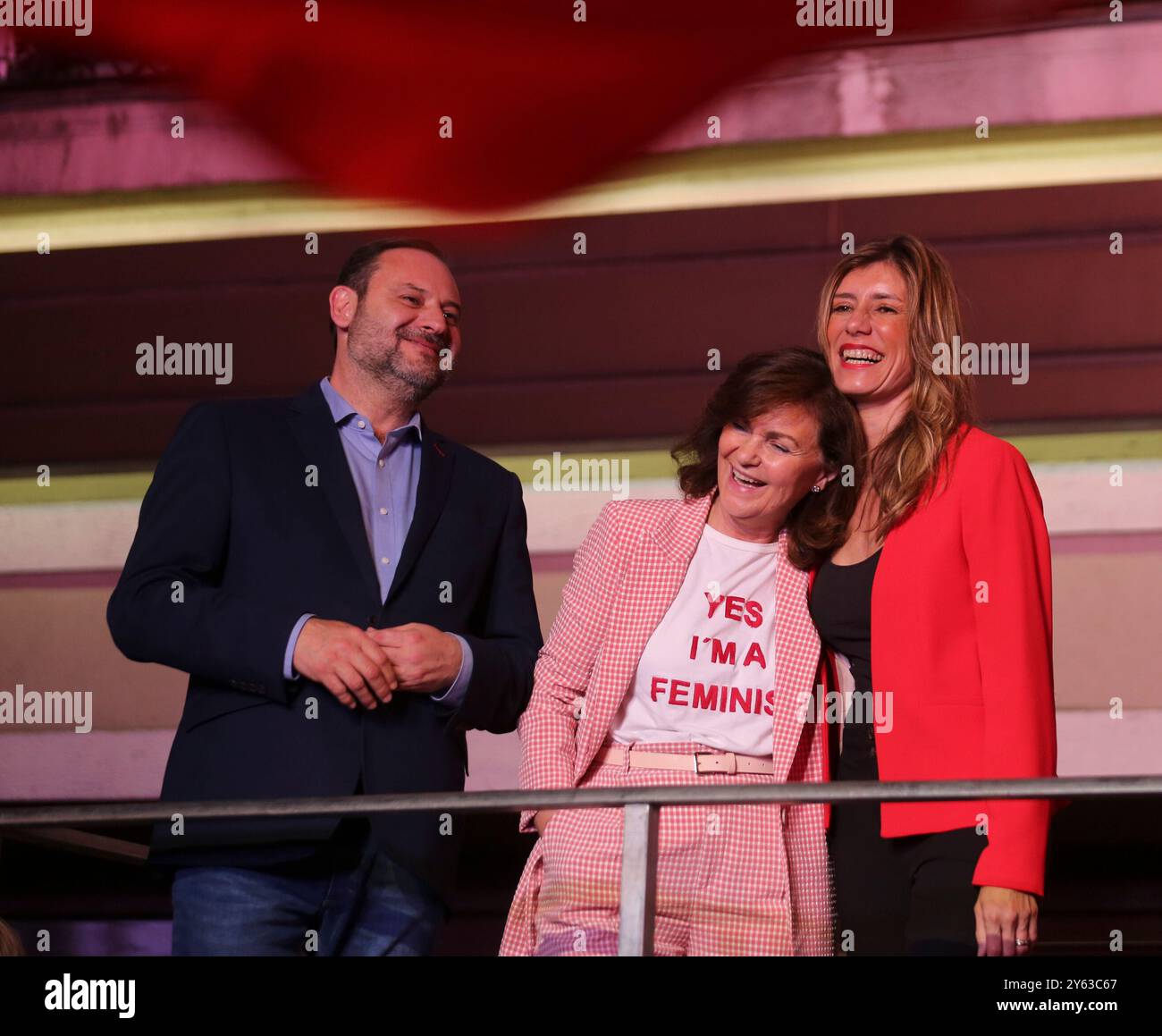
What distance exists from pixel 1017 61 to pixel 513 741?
2.14 metres

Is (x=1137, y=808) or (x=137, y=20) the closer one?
(x=1137, y=808)

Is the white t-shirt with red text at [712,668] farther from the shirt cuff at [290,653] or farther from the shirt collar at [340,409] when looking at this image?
the shirt collar at [340,409]

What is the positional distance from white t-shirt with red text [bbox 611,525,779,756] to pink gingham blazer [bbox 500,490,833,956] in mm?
19

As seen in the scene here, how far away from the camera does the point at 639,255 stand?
4137 mm

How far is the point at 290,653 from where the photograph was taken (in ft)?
7.94

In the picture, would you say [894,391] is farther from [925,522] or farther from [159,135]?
[159,135]

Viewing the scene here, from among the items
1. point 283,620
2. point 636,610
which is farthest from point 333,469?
point 636,610

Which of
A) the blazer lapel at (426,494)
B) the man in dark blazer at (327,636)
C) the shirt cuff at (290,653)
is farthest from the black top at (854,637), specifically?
the shirt cuff at (290,653)

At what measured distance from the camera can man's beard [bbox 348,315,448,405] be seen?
2750 millimetres

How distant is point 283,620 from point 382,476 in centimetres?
39

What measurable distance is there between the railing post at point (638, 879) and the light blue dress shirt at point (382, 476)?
0.78 meters

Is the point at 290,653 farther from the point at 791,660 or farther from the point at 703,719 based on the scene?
the point at 791,660

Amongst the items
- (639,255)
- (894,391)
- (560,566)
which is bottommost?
(560,566)
